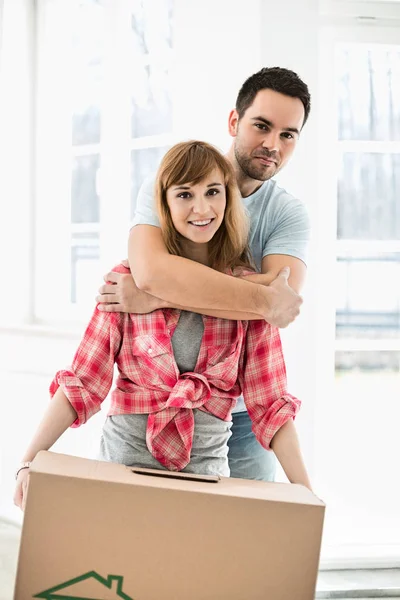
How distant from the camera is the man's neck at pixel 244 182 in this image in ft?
5.61

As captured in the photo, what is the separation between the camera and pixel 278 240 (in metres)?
1.63

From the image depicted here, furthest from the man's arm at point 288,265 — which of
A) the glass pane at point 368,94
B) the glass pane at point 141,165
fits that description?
the glass pane at point 141,165

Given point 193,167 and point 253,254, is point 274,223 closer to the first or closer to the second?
point 253,254

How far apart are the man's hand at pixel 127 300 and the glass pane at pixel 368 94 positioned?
5.07 feet

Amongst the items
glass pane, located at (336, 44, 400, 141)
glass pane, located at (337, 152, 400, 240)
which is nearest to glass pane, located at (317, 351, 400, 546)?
glass pane, located at (337, 152, 400, 240)

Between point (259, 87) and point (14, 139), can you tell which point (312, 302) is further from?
point (14, 139)

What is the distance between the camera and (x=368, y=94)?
2746 millimetres

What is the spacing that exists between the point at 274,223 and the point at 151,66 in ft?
4.90

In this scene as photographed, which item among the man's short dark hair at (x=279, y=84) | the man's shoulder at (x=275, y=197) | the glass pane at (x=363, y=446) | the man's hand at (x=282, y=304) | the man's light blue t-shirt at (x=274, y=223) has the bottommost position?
the glass pane at (x=363, y=446)

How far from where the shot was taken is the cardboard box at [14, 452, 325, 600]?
41.7 inches

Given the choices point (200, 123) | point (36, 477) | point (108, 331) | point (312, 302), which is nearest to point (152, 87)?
point (200, 123)

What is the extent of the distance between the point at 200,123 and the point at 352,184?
65cm

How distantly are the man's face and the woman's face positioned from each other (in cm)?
27

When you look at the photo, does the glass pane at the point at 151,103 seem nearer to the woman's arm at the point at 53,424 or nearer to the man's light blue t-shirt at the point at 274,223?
the man's light blue t-shirt at the point at 274,223
